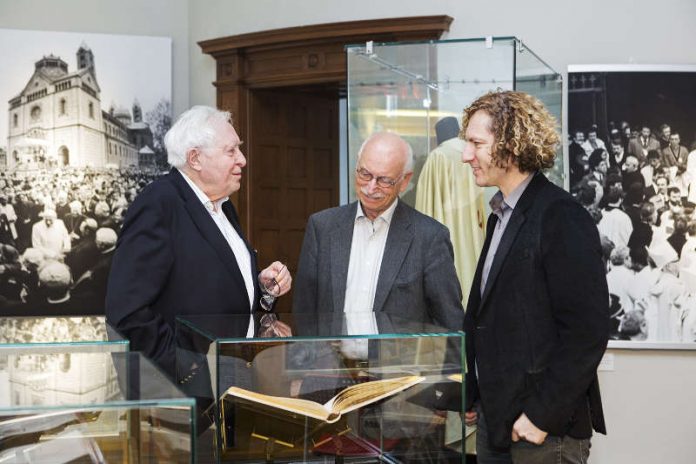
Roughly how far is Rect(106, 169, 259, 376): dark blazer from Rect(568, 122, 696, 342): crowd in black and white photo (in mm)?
3705

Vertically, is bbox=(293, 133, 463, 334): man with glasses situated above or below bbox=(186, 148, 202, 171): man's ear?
below

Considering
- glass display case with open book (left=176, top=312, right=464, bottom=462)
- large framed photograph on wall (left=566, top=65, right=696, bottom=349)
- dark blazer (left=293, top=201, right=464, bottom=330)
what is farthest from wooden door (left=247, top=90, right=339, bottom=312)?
glass display case with open book (left=176, top=312, right=464, bottom=462)

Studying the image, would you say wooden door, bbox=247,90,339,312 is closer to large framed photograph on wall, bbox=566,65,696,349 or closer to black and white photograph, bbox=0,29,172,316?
black and white photograph, bbox=0,29,172,316

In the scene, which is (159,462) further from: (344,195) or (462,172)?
(344,195)

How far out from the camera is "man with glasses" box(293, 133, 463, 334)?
3434 millimetres

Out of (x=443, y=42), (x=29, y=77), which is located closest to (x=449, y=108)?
(x=443, y=42)

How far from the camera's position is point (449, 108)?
5004mm

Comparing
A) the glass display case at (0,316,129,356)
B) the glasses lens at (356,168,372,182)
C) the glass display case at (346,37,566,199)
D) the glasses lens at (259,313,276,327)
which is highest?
the glass display case at (346,37,566,199)

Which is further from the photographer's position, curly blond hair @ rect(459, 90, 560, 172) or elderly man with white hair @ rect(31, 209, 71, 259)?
elderly man with white hair @ rect(31, 209, 71, 259)

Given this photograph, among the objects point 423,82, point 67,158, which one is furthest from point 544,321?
point 67,158

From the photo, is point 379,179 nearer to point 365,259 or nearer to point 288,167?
point 365,259

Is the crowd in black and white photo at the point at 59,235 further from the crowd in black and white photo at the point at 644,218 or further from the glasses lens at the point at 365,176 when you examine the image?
the glasses lens at the point at 365,176

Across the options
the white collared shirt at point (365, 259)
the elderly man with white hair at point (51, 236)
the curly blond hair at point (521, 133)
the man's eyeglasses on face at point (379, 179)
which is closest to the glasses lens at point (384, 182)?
the man's eyeglasses on face at point (379, 179)

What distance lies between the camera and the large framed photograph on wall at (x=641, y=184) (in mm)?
6238
